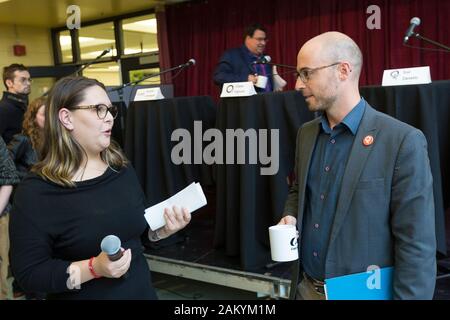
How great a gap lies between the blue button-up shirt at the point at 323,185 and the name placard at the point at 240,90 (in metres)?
1.32

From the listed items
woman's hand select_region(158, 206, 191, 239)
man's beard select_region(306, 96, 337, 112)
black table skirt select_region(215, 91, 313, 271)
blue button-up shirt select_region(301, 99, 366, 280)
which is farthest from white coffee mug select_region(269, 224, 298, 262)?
black table skirt select_region(215, 91, 313, 271)

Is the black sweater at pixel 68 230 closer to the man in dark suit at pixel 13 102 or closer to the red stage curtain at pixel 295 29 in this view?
the man in dark suit at pixel 13 102

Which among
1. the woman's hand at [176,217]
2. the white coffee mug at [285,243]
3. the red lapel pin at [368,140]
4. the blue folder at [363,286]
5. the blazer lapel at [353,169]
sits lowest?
the blue folder at [363,286]

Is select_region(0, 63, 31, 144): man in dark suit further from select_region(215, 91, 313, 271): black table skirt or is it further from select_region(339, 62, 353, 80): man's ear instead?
select_region(339, 62, 353, 80): man's ear

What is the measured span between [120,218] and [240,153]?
1461mm

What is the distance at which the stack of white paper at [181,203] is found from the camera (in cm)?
141

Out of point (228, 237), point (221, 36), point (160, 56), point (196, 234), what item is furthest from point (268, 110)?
point (160, 56)

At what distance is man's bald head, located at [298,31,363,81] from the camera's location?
1.36 metres

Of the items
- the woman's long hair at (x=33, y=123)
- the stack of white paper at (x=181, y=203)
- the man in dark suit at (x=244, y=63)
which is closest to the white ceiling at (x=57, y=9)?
the man in dark suit at (x=244, y=63)

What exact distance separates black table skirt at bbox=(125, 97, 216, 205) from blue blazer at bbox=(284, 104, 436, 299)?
2.04 m

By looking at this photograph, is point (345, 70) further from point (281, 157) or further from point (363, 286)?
point (281, 157)

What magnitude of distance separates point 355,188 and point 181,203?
21.5 inches

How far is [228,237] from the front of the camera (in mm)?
2873
